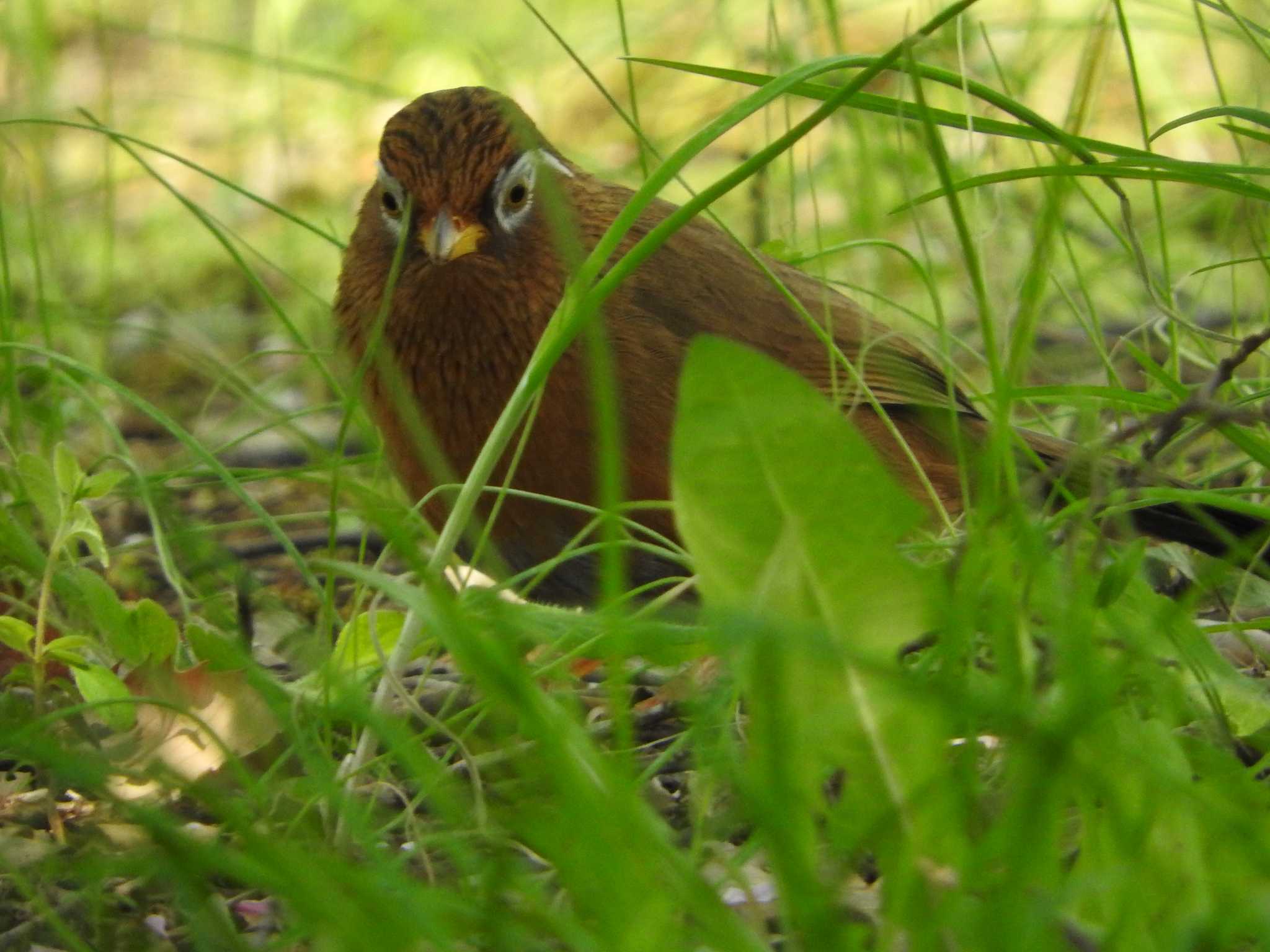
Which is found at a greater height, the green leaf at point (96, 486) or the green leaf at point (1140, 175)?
the green leaf at point (1140, 175)

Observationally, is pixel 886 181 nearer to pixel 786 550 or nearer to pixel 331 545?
pixel 331 545

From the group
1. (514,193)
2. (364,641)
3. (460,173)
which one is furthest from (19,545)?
(514,193)

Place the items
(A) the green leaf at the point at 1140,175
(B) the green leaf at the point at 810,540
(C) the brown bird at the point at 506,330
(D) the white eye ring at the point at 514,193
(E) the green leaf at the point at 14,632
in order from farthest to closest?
(D) the white eye ring at the point at 514,193 < (C) the brown bird at the point at 506,330 < (E) the green leaf at the point at 14,632 < (A) the green leaf at the point at 1140,175 < (B) the green leaf at the point at 810,540

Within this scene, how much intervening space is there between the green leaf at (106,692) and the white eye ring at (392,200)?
4.77ft

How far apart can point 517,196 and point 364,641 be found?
131cm

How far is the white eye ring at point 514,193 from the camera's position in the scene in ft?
11.4

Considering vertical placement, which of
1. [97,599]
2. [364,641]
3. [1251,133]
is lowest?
[364,641]

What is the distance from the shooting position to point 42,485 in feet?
8.39

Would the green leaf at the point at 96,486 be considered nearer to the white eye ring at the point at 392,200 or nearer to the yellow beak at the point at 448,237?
the yellow beak at the point at 448,237

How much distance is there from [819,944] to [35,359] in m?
3.50

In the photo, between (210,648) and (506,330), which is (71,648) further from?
(506,330)

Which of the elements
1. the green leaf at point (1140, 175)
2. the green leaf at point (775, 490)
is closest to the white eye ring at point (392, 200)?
the green leaf at point (1140, 175)

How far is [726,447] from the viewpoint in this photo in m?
1.78

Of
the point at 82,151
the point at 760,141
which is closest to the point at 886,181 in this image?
the point at 760,141
